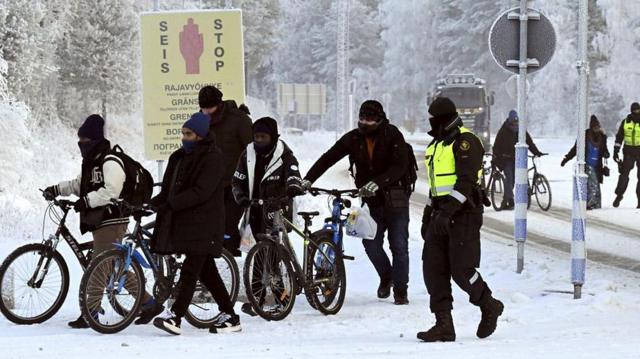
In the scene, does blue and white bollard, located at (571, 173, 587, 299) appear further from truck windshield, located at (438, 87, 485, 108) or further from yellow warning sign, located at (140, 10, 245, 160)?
truck windshield, located at (438, 87, 485, 108)

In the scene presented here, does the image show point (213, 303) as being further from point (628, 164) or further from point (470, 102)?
point (470, 102)

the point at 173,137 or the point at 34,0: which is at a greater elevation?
the point at 34,0

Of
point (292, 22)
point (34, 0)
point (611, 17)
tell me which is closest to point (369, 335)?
point (34, 0)

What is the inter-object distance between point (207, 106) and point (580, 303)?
3800 millimetres

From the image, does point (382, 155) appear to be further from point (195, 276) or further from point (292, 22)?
point (292, 22)

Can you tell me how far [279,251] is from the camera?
9719 mm

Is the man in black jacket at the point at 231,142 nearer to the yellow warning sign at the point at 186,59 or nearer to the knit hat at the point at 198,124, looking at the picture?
the knit hat at the point at 198,124

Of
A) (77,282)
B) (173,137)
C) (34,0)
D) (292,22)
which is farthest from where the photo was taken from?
(292,22)

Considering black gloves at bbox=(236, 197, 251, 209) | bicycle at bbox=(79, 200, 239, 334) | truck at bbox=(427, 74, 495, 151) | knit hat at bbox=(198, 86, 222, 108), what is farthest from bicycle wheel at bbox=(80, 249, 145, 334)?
truck at bbox=(427, 74, 495, 151)

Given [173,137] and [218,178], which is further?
[173,137]

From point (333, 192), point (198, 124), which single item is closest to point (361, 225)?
point (333, 192)

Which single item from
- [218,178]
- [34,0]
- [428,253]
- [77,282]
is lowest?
[77,282]

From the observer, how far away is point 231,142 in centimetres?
1064

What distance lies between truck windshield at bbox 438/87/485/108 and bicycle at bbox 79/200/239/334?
127ft
